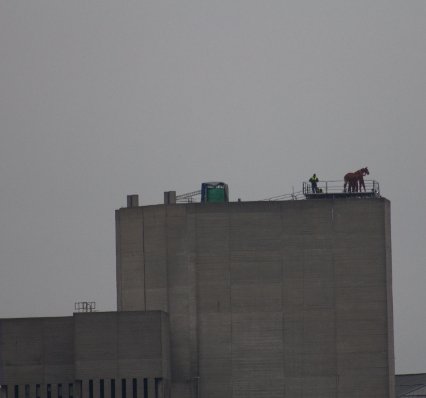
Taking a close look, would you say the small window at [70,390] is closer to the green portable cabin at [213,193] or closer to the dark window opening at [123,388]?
the dark window opening at [123,388]

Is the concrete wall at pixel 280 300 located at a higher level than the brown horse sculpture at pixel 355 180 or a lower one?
lower

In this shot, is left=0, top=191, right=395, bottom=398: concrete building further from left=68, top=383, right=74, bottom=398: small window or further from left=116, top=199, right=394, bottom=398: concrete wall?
left=68, top=383, right=74, bottom=398: small window

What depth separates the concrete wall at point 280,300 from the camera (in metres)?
181

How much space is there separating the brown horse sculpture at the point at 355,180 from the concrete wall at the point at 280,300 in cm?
342

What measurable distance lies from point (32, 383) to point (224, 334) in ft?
59.2

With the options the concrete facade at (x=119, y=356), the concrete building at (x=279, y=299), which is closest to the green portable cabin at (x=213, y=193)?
the concrete building at (x=279, y=299)

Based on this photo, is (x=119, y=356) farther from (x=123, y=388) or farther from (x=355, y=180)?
(x=355, y=180)

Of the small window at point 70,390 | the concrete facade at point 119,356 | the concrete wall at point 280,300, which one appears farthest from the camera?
the concrete wall at point 280,300

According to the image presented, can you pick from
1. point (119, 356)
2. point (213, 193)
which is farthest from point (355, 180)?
point (119, 356)

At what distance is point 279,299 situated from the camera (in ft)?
596

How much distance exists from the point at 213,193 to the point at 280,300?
1238 centimetres

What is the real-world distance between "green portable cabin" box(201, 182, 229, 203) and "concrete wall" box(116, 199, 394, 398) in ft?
11.7

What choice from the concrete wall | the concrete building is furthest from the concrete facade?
the concrete wall

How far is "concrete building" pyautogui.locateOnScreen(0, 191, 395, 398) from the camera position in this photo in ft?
594
